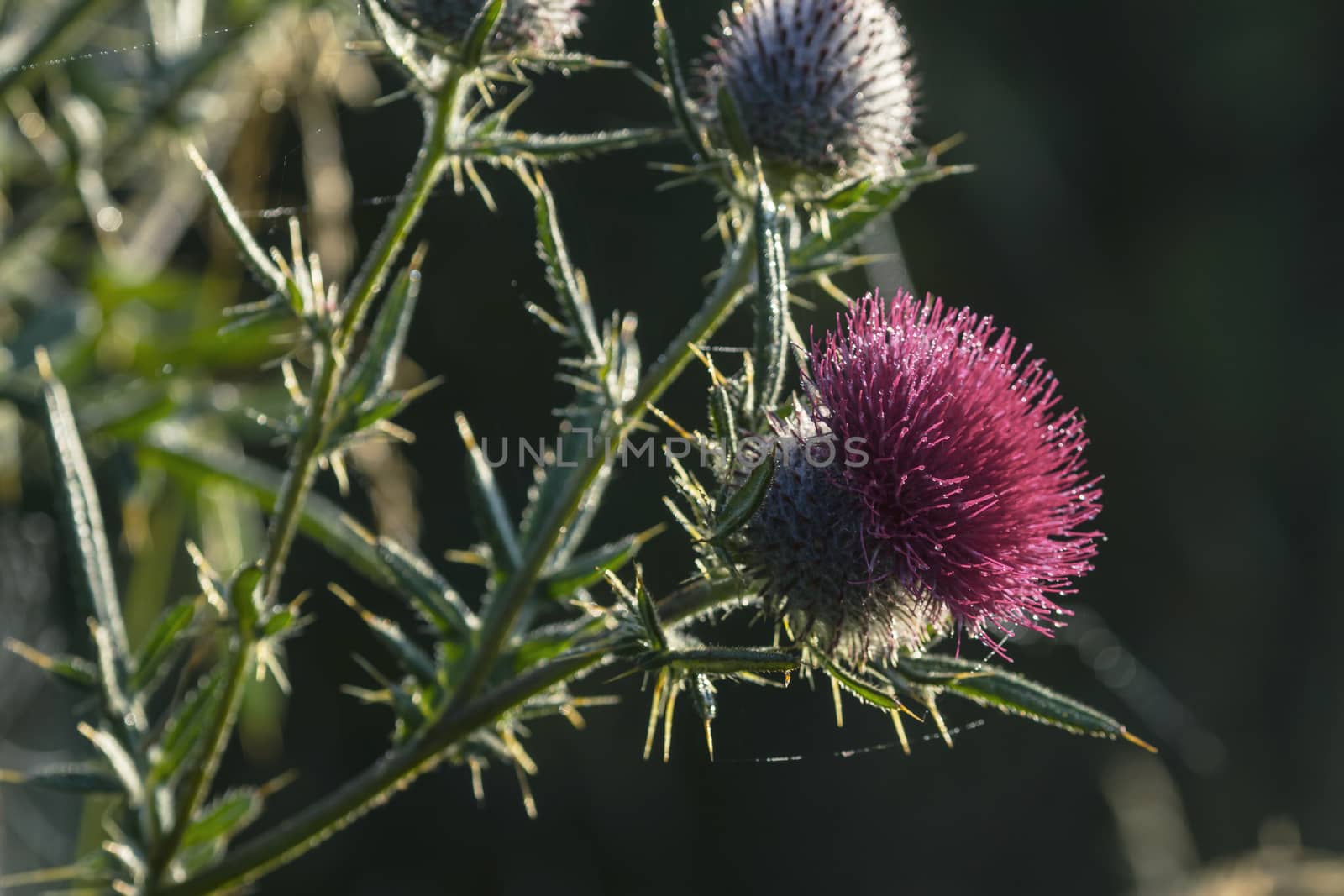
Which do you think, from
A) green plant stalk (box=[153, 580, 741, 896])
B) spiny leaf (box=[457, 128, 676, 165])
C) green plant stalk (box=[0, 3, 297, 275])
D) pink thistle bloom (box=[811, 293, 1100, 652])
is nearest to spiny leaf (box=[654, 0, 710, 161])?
spiny leaf (box=[457, 128, 676, 165])

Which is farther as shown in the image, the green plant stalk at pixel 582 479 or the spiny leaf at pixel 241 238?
the green plant stalk at pixel 582 479

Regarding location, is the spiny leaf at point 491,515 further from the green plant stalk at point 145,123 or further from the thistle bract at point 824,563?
the green plant stalk at point 145,123

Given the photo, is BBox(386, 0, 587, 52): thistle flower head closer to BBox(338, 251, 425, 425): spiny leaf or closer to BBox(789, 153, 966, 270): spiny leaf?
BBox(338, 251, 425, 425): spiny leaf

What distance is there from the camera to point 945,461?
1.58 m

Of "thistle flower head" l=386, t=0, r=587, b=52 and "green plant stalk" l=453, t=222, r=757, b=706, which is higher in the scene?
"thistle flower head" l=386, t=0, r=587, b=52

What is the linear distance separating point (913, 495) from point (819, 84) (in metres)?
0.83

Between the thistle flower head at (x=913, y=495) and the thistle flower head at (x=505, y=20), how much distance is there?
0.71 metres

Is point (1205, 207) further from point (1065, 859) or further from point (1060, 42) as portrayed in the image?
point (1065, 859)

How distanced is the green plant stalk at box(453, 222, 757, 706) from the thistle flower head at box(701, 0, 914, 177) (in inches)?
9.9

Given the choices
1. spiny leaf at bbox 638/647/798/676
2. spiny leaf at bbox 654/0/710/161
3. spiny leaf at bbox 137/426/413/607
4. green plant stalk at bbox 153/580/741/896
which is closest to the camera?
spiny leaf at bbox 638/647/798/676

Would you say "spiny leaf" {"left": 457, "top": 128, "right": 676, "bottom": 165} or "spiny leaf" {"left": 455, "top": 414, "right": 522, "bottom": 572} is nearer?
"spiny leaf" {"left": 457, "top": 128, "right": 676, "bottom": 165}

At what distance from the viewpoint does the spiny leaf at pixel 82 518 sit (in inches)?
68.7

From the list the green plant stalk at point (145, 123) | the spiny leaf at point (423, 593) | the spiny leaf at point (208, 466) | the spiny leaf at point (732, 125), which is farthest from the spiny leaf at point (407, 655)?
the green plant stalk at point (145, 123)

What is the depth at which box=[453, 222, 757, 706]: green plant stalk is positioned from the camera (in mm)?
1760
